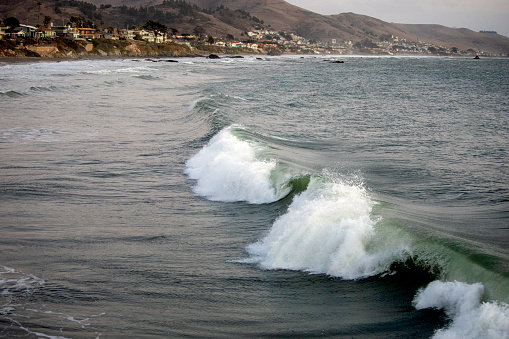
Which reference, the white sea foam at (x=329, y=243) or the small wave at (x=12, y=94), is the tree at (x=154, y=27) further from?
the white sea foam at (x=329, y=243)

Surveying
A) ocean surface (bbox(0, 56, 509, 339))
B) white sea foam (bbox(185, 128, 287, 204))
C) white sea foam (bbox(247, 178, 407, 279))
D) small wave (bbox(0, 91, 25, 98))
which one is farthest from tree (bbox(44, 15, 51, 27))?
white sea foam (bbox(247, 178, 407, 279))

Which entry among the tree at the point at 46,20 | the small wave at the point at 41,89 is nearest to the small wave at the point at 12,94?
the small wave at the point at 41,89

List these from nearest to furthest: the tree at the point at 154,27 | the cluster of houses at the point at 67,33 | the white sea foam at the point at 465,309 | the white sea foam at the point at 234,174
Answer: the white sea foam at the point at 465,309
the white sea foam at the point at 234,174
the cluster of houses at the point at 67,33
the tree at the point at 154,27

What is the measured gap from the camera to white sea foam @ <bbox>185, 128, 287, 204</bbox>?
1223 cm

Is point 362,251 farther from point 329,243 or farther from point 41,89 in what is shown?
point 41,89

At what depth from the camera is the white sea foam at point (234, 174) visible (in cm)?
1223

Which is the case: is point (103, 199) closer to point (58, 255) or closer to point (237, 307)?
point (58, 255)

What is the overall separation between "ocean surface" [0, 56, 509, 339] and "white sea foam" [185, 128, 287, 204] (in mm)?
51

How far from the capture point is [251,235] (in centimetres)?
961

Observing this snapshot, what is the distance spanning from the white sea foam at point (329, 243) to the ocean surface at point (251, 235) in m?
0.03

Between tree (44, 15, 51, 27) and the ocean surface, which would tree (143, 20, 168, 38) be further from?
the ocean surface

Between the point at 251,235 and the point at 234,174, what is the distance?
377cm

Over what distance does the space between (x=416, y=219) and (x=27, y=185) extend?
901 centimetres

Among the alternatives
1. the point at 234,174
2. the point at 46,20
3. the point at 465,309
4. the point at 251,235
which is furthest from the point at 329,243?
the point at 46,20
